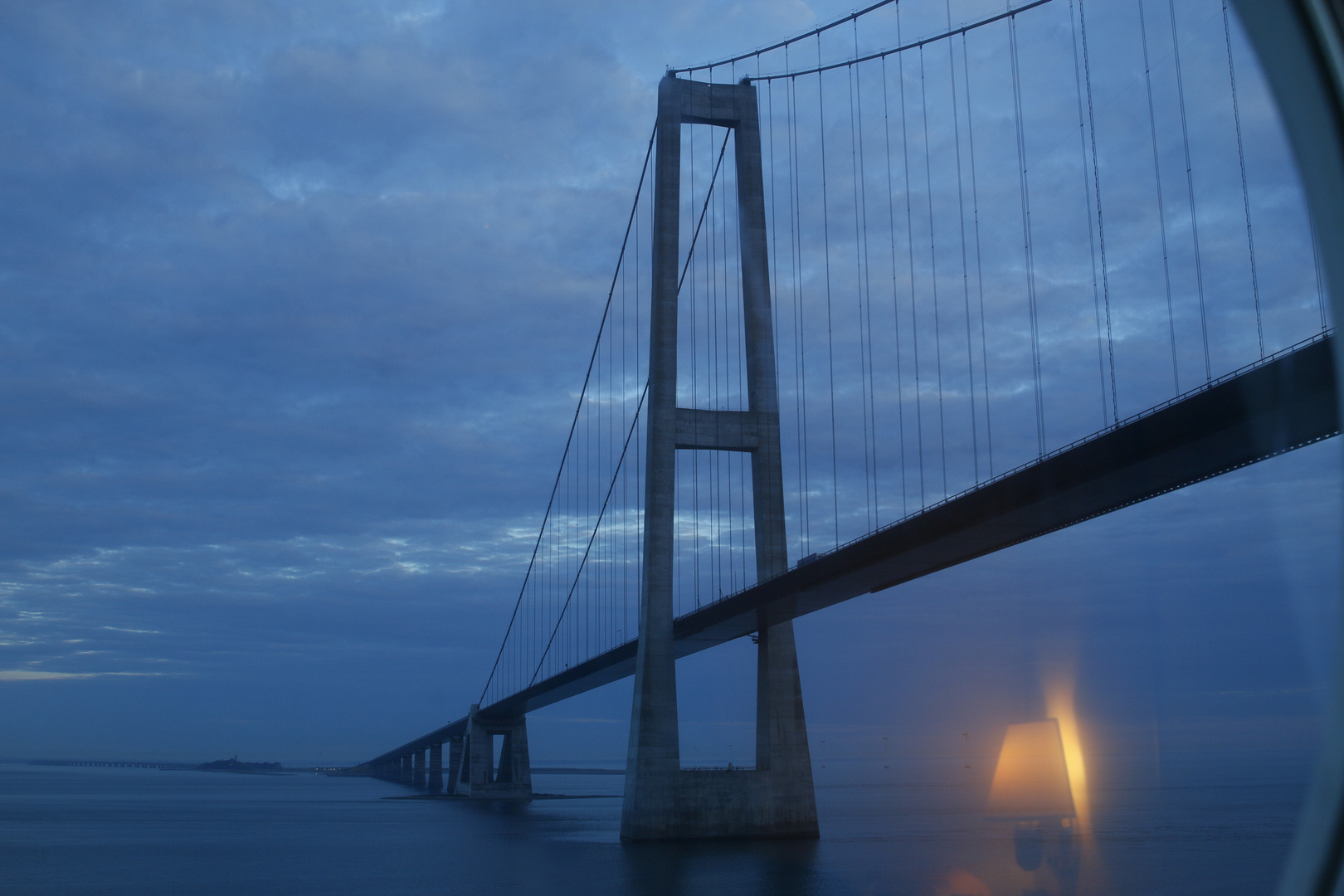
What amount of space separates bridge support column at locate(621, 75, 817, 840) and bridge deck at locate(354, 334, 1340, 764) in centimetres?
136

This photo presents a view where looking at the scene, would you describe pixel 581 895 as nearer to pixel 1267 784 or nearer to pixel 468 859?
pixel 468 859

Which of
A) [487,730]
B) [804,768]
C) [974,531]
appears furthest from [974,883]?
[487,730]

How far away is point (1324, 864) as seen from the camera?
7.20 ft

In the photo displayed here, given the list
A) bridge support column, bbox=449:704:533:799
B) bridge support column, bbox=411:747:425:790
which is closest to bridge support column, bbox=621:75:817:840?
bridge support column, bbox=449:704:533:799

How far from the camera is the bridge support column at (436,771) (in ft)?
292

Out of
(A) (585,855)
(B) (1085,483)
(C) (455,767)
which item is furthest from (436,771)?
(B) (1085,483)

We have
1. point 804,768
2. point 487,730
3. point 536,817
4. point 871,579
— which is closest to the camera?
point 871,579

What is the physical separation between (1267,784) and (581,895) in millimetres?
96844

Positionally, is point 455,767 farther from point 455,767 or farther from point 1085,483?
point 1085,483

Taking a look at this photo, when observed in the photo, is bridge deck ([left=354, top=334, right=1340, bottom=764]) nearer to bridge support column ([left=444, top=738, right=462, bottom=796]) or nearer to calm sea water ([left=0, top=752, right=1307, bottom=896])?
calm sea water ([left=0, top=752, right=1307, bottom=896])

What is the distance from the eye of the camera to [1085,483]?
1692cm

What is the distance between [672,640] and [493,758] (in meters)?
45.5

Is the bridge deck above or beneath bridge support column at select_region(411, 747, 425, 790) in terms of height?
above

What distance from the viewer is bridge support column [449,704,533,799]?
6812cm
